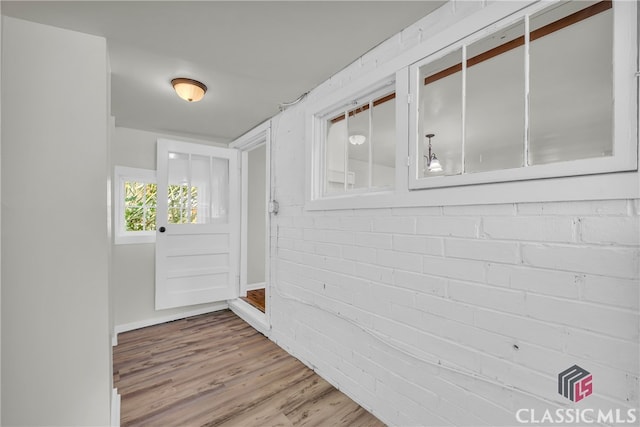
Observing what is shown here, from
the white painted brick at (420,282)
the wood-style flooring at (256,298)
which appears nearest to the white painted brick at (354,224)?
the white painted brick at (420,282)

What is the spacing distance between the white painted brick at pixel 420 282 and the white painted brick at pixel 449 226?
0.22 meters

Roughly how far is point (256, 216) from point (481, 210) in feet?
12.7

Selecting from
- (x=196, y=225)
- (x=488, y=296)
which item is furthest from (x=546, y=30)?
(x=196, y=225)

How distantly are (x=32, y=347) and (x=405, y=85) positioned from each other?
2.29 metres

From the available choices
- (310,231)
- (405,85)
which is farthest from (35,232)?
(405,85)

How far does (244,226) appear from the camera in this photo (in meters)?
3.55

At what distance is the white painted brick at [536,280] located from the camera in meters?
0.95

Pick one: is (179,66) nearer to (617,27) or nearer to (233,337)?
(617,27)

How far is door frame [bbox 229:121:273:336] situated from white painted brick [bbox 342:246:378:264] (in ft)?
3.53

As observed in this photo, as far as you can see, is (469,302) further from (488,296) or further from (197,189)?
(197,189)

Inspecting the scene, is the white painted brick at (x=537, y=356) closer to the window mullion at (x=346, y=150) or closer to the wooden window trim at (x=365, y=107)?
the window mullion at (x=346, y=150)

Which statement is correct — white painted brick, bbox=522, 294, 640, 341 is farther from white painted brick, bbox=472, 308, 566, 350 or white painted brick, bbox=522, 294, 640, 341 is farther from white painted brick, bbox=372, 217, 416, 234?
white painted brick, bbox=372, 217, 416, 234

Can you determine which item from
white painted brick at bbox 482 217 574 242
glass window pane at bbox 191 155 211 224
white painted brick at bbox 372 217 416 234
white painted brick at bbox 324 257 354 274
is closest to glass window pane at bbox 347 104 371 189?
white painted brick at bbox 372 217 416 234

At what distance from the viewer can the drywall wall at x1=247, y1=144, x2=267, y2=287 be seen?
4.57 m
